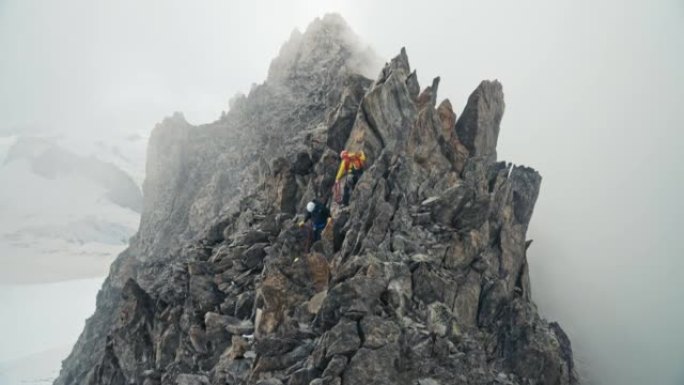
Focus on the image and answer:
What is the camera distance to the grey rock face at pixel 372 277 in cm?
3162

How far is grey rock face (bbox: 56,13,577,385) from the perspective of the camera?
104 ft

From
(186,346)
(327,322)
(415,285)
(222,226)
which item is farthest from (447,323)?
(222,226)

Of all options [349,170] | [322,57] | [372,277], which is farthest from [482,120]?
[322,57]

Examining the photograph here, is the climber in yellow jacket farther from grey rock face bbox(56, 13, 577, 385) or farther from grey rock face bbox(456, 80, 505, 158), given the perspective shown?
grey rock face bbox(456, 80, 505, 158)

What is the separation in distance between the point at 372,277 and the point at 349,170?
10.4m

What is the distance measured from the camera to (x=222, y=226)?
4678 centimetres

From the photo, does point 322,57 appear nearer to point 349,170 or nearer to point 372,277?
point 349,170

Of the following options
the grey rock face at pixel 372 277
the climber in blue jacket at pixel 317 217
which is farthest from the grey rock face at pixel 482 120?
the climber in blue jacket at pixel 317 217

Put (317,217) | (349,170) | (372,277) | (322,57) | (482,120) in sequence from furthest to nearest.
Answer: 1. (322,57)
2. (482,120)
3. (349,170)
4. (317,217)
5. (372,277)

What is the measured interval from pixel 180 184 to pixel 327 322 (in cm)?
4309

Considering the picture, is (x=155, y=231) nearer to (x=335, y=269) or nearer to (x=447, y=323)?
(x=335, y=269)

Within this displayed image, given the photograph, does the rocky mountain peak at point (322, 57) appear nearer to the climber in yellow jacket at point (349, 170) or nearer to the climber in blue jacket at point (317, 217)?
the climber in yellow jacket at point (349, 170)

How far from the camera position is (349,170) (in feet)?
133

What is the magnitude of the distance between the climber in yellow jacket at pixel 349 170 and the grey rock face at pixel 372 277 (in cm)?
104
